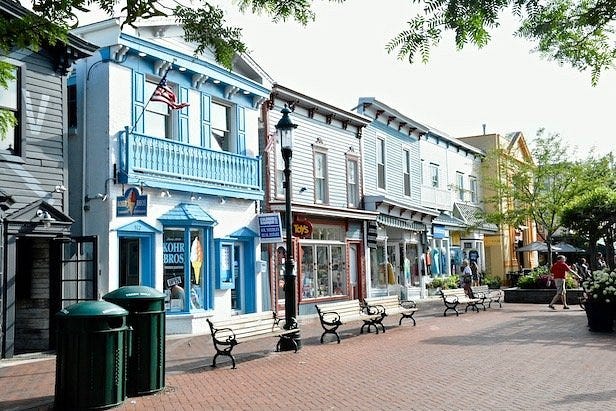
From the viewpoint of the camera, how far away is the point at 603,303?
1469 centimetres

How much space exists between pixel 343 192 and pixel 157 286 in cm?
902

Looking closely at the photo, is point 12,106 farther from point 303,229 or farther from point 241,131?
point 303,229

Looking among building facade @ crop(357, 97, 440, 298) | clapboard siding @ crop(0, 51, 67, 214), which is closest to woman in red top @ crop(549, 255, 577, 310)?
building facade @ crop(357, 97, 440, 298)

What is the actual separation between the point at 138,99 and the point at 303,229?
6.67 meters

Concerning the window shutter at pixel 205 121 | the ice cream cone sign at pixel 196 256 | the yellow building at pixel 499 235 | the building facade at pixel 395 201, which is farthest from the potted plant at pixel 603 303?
the yellow building at pixel 499 235

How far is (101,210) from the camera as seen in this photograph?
14.1 metres

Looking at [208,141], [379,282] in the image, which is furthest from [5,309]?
[379,282]

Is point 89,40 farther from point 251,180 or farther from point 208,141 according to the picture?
point 251,180

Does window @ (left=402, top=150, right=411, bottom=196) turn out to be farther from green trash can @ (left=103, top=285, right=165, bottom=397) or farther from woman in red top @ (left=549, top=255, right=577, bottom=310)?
green trash can @ (left=103, top=285, right=165, bottom=397)

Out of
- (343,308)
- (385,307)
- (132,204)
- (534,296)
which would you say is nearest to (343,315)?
(343,308)

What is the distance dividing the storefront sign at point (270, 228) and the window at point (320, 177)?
455 cm

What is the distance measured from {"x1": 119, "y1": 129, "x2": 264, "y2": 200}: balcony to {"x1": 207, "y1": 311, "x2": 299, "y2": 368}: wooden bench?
14.0 ft

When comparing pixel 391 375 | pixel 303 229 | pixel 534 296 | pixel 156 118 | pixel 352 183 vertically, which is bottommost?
pixel 391 375

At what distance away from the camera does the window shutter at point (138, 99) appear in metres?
14.8
